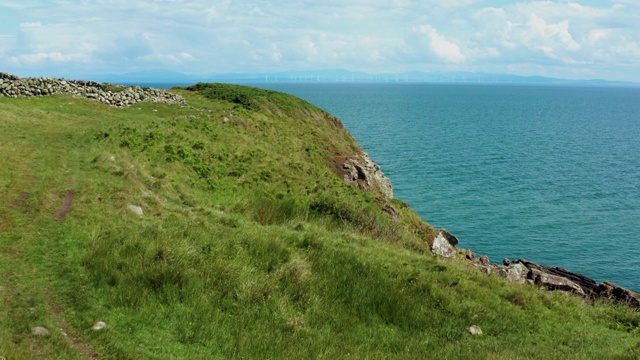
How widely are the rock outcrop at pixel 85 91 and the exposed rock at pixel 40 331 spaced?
3686cm

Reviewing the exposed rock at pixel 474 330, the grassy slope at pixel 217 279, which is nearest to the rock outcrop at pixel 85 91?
the grassy slope at pixel 217 279

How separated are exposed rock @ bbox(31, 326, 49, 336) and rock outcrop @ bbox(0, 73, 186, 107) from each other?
36.9m

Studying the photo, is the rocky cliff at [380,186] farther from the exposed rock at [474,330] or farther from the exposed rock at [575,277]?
the exposed rock at [474,330]

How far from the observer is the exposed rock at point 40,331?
12211mm

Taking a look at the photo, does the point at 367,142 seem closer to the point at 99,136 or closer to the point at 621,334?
the point at 99,136

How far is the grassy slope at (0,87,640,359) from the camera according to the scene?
14.0 meters

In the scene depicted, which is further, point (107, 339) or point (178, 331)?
point (178, 331)

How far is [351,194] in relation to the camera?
119 feet

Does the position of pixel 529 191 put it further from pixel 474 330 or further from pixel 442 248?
pixel 474 330

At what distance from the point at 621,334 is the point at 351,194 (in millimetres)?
20439

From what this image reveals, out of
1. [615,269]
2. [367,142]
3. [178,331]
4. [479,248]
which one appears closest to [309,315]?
[178,331]

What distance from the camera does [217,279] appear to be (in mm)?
17234

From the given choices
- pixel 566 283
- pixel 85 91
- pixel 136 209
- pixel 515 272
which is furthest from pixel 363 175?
pixel 136 209

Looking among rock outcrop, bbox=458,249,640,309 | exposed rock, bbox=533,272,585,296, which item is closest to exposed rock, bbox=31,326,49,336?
rock outcrop, bbox=458,249,640,309
